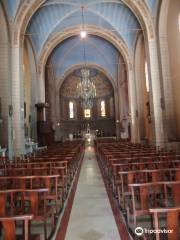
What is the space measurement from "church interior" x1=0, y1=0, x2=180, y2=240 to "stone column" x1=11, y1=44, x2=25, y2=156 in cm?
6

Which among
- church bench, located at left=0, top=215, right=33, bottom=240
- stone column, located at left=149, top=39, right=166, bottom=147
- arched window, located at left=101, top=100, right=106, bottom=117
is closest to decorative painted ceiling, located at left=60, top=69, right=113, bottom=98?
arched window, located at left=101, top=100, right=106, bottom=117

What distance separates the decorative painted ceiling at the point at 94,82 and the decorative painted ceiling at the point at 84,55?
155 inches

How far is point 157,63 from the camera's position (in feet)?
51.0

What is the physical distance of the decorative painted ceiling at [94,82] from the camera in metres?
39.2

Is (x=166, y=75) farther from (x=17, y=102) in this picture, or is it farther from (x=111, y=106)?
(x=111, y=106)

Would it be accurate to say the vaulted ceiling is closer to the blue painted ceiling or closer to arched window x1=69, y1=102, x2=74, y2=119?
the blue painted ceiling

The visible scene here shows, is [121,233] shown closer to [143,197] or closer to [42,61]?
[143,197]

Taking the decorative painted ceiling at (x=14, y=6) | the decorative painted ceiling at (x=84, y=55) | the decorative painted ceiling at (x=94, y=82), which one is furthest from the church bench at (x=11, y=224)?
the decorative painted ceiling at (x=94, y=82)

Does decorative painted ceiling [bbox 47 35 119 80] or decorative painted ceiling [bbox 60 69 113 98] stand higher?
decorative painted ceiling [bbox 47 35 119 80]

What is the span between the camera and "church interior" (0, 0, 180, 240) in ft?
13.5

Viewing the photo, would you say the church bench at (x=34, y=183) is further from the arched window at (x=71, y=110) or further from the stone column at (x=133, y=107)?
the arched window at (x=71, y=110)

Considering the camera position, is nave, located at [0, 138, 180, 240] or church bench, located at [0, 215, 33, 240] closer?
church bench, located at [0, 215, 33, 240]

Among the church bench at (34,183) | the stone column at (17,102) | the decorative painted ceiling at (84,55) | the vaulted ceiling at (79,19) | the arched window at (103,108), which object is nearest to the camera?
the church bench at (34,183)

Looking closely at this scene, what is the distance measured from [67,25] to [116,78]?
41.1ft
